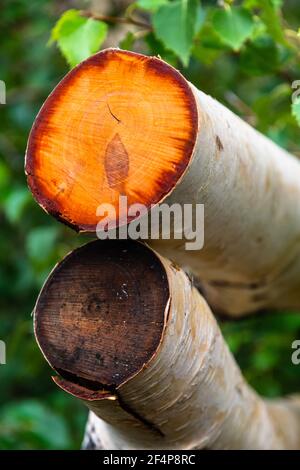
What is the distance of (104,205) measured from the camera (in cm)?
62

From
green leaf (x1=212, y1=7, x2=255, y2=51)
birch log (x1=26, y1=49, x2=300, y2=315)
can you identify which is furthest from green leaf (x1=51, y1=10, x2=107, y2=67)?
birch log (x1=26, y1=49, x2=300, y2=315)

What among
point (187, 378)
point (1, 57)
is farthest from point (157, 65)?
point (1, 57)

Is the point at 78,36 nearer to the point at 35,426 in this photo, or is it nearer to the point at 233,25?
the point at 233,25

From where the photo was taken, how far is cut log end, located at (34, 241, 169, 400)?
0.65 meters

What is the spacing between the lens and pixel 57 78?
5.53 feet

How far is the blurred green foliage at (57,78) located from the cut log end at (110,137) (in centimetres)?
14

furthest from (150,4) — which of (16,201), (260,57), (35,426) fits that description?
(35,426)

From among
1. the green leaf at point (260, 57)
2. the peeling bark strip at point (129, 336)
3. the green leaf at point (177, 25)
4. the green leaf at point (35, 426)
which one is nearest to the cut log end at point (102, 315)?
the peeling bark strip at point (129, 336)

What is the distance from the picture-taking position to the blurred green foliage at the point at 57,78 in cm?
89

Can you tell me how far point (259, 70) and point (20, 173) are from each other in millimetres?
717

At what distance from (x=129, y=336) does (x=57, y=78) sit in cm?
113

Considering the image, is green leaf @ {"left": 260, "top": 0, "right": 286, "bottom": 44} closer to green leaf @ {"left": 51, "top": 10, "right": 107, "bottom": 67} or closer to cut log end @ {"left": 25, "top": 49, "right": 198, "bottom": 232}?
green leaf @ {"left": 51, "top": 10, "right": 107, "bottom": 67}

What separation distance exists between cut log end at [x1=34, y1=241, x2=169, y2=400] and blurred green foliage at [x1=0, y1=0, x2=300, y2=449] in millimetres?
203

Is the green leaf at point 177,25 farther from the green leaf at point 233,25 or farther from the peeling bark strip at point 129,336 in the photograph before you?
the peeling bark strip at point 129,336
